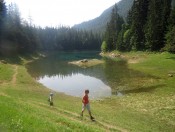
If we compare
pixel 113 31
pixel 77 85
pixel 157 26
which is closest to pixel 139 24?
pixel 157 26

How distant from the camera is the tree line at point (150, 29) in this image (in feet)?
322

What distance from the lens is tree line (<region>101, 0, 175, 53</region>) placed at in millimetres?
98075

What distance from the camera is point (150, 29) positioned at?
4235 inches

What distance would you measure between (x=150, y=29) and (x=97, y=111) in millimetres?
81146

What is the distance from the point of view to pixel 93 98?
46250mm

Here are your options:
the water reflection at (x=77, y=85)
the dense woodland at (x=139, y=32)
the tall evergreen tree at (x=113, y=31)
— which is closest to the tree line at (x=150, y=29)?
the dense woodland at (x=139, y=32)

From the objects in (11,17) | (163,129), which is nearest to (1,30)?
(11,17)

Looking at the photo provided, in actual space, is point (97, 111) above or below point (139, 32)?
below

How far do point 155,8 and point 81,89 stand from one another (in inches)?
2702

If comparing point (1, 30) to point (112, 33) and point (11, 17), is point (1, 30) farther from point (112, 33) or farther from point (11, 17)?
point (112, 33)

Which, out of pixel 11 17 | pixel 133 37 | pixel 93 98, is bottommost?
pixel 93 98

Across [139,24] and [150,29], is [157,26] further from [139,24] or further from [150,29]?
[139,24]

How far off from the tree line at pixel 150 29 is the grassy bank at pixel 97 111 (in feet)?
134

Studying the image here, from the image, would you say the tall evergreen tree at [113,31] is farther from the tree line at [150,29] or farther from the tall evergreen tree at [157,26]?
the tall evergreen tree at [157,26]
